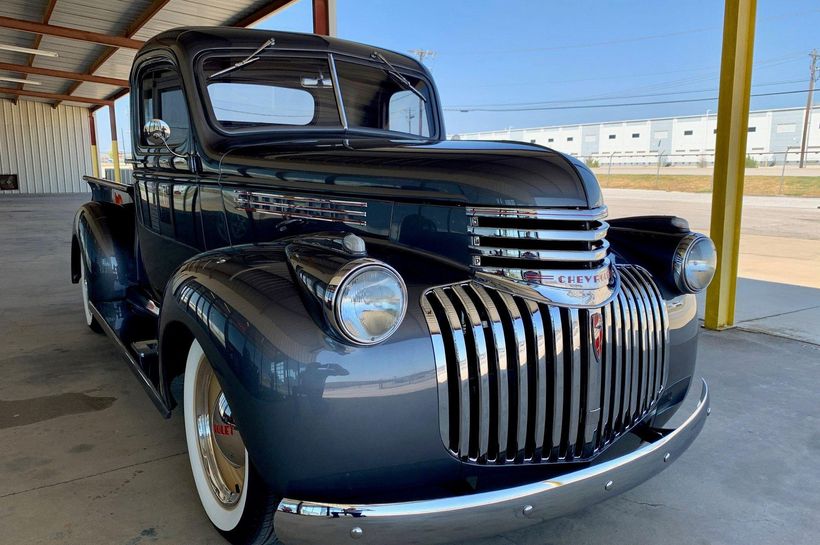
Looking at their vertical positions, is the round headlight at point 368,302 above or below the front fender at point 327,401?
above

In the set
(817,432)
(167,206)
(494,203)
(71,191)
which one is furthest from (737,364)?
(71,191)

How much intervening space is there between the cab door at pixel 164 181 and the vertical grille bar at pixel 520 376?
1.68 metres

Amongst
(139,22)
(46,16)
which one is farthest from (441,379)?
(46,16)

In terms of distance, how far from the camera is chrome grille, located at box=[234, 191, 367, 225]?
2.03 metres

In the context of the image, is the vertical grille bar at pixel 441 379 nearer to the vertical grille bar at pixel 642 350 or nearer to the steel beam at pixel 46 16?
the vertical grille bar at pixel 642 350

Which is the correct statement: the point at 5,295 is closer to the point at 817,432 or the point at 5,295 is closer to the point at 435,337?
the point at 435,337

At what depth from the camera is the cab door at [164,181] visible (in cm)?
277

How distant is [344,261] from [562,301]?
609 millimetres

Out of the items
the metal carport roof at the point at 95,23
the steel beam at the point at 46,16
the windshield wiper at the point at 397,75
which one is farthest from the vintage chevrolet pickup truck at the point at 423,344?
the steel beam at the point at 46,16

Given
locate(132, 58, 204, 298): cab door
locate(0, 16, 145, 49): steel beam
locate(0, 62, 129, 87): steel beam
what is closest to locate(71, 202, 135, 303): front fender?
locate(132, 58, 204, 298): cab door

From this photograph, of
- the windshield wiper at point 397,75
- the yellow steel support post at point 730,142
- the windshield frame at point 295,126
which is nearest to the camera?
the windshield frame at point 295,126

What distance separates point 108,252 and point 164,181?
0.84 meters

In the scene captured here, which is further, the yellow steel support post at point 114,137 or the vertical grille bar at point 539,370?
the yellow steel support post at point 114,137

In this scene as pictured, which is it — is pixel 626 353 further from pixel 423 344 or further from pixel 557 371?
pixel 423 344
